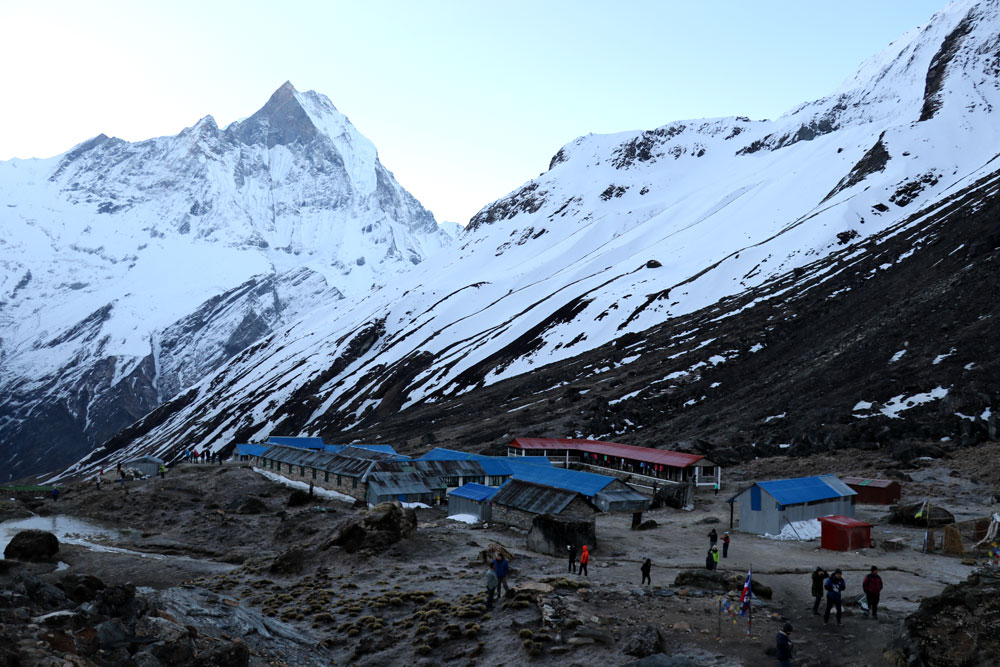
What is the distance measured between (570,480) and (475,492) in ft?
21.3

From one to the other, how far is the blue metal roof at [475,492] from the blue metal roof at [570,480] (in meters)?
2.16

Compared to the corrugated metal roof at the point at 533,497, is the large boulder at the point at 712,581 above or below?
above

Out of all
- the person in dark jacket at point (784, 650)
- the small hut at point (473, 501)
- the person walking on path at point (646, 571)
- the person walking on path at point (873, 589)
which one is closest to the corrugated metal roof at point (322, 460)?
the small hut at point (473, 501)

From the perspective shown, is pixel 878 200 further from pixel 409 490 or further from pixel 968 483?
pixel 409 490

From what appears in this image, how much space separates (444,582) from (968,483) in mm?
34441

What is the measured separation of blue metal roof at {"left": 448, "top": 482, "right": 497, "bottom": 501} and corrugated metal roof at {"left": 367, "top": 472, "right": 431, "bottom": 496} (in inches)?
202

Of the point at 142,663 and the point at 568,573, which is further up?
the point at 142,663

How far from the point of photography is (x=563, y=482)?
147 feet

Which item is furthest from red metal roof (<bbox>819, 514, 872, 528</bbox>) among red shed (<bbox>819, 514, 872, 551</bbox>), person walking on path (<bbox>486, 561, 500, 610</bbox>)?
person walking on path (<bbox>486, 561, 500, 610</bbox>)

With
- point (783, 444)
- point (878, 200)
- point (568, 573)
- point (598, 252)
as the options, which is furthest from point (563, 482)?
point (598, 252)

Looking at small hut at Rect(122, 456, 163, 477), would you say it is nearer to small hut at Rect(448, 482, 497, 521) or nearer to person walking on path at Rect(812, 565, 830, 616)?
small hut at Rect(448, 482, 497, 521)

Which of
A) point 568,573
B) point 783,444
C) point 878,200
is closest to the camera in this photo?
point 568,573

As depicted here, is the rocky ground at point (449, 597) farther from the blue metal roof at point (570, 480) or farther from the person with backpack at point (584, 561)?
the blue metal roof at point (570, 480)

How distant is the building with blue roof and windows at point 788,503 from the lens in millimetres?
34812
